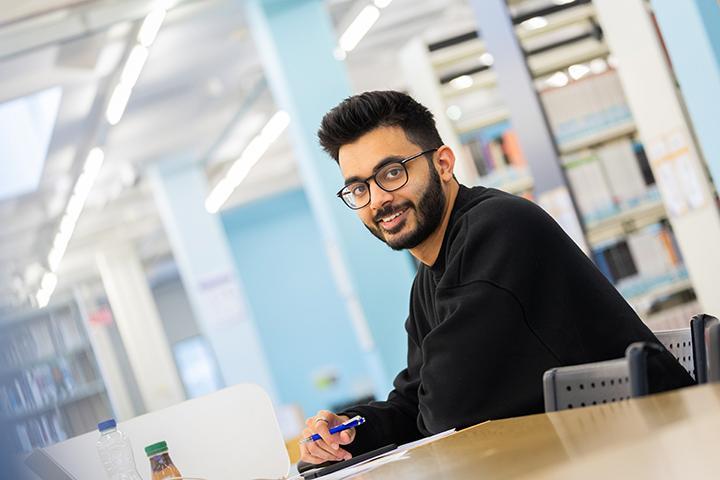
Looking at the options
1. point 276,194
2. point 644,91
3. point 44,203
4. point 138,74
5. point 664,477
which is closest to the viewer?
point 664,477

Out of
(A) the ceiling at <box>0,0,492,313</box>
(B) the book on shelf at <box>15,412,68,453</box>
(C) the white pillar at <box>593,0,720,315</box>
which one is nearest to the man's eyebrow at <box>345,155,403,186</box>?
(B) the book on shelf at <box>15,412,68,453</box>

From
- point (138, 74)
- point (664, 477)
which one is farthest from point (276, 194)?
point (664, 477)

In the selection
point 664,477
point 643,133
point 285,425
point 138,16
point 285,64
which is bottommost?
point 285,425

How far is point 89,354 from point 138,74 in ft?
26.0

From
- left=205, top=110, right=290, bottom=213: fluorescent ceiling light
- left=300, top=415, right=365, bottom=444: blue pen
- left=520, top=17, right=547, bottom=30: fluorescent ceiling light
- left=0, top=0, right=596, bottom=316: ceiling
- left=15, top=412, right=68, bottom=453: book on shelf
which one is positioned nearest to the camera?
left=15, top=412, right=68, bottom=453: book on shelf

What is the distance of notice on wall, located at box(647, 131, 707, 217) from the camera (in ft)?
15.9

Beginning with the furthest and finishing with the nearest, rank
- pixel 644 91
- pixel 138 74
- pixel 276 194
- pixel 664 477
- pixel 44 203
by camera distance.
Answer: pixel 276 194, pixel 44 203, pixel 138 74, pixel 644 91, pixel 664 477

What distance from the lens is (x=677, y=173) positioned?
16.3 ft

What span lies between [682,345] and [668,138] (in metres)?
3.11

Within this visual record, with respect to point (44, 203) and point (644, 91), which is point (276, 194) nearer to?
point (44, 203)

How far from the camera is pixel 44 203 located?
11.6m

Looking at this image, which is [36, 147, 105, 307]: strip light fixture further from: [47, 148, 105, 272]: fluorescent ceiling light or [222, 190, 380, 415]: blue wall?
[222, 190, 380, 415]: blue wall

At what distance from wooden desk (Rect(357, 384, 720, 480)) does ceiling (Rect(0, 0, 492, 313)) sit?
361cm

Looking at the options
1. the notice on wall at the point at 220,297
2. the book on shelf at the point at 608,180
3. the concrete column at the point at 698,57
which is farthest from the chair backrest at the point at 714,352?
the notice on wall at the point at 220,297
